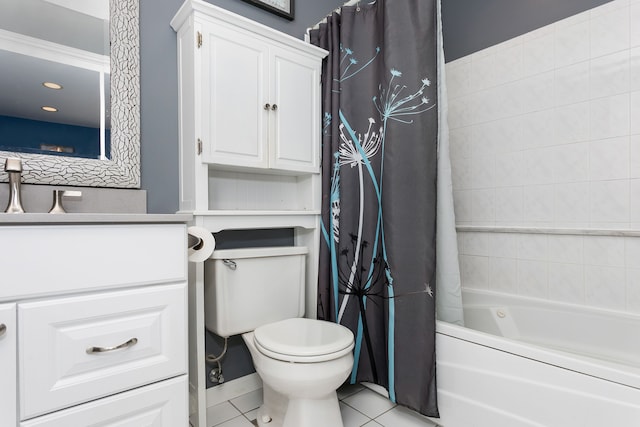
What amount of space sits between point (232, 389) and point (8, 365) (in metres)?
1.15

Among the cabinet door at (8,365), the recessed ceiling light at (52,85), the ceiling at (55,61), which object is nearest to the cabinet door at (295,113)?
the ceiling at (55,61)

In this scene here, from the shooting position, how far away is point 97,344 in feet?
2.88

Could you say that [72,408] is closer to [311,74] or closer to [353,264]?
[353,264]

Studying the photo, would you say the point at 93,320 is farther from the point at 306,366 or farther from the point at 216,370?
the point at 216,370

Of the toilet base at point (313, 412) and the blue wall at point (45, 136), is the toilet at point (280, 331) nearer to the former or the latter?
the toilet base at point (313, 412)

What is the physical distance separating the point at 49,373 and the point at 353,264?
1.18 m

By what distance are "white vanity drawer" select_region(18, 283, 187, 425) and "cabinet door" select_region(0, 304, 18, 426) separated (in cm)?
1

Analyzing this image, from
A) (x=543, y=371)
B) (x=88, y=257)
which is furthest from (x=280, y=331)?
(x=543, y=371)

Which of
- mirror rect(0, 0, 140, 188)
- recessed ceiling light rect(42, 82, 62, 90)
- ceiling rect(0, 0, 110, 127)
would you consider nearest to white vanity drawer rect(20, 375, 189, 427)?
mirror rect(0, 0, 140, 188)

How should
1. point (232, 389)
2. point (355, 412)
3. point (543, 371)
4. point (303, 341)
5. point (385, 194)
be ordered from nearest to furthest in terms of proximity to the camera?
point (543, 371) < point (303, 341) < point (385, 194) < point (355, 412) < point (232, 389)

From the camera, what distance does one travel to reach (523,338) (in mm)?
1738

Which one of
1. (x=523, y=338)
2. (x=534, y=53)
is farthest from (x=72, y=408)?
(x=534, y=53)

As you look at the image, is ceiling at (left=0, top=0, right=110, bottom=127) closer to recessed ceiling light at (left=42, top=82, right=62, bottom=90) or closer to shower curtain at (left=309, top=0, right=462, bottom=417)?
recessed ceiling light at (left=42, top=82, right=62, bottom=90)

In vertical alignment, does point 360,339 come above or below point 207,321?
below
